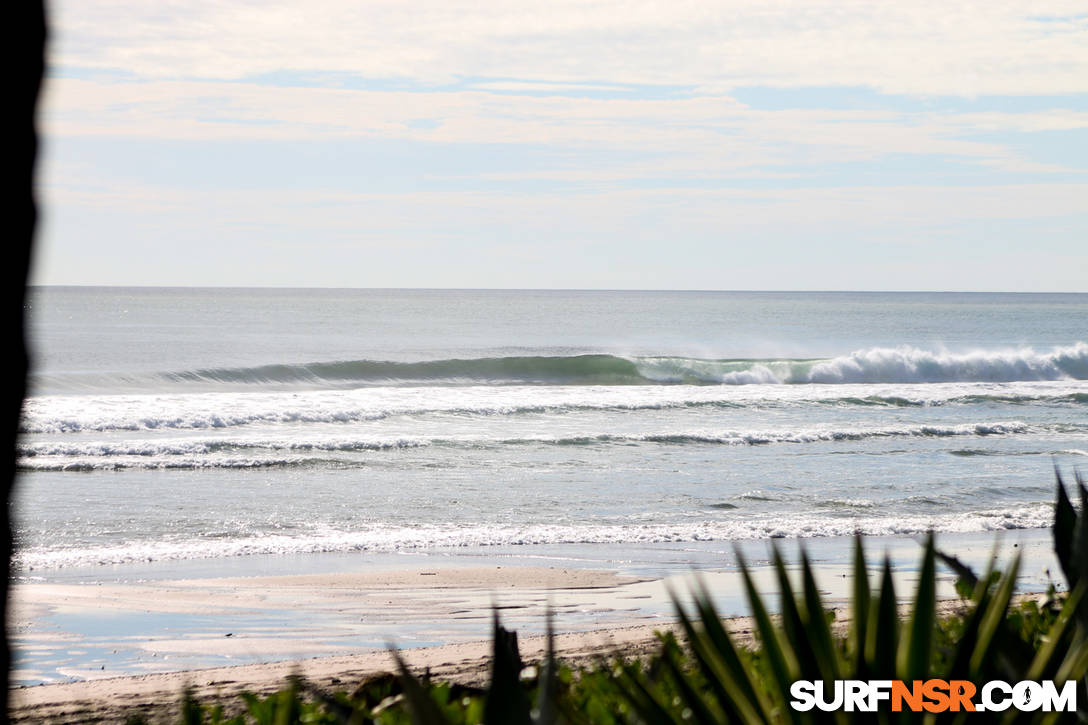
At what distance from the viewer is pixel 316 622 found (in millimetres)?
8023

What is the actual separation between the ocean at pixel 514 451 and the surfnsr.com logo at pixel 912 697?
1.33 metres

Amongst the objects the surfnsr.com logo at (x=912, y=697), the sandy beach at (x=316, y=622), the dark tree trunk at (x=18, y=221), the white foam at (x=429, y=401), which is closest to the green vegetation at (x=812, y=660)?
the surfnsr.com logo at (x=912, y=697)

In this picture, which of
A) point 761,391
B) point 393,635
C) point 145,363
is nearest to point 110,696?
point 393,635

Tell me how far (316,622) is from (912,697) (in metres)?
6.90

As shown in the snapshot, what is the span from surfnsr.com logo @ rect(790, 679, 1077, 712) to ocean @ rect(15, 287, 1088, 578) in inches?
52.3

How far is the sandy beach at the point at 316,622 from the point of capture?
6355mm

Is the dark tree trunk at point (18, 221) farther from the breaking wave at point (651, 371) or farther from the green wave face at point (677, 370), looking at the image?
the green wave face at point (677, 370)

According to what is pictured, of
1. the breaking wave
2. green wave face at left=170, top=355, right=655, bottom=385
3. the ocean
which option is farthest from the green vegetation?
green wave face at left=170, top=355, right=655, bottom=385

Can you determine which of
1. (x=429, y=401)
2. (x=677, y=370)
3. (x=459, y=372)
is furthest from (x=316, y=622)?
(x=677, y=370)

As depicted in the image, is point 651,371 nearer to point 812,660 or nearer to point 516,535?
point 516,535

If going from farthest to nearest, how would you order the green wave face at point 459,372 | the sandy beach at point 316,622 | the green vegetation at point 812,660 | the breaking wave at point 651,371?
the breaking wave at point 651,371 < the green wave face at point 459,372 < the sandy beach at point 316,622 < the green vegetation at point 812,660

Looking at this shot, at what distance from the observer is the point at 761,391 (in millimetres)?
29672

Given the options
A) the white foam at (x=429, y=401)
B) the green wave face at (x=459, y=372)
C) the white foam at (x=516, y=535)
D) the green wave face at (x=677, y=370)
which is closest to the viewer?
the white foam at (x=516, y=535)

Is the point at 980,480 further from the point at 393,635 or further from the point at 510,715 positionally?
the point at 510,715
